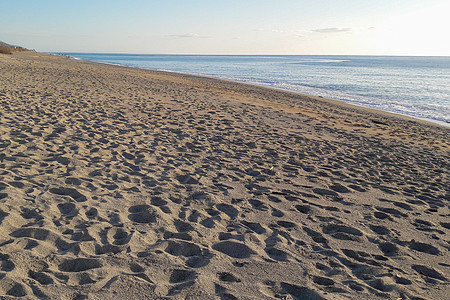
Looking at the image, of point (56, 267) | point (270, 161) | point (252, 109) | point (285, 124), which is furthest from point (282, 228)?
point (252, 109)

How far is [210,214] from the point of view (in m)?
3.97

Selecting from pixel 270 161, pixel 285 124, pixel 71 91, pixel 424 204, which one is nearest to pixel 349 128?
pixel 285 124

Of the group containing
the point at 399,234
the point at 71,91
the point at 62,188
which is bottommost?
the point at 399,234

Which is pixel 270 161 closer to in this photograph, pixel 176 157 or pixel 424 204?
pixel 176 157

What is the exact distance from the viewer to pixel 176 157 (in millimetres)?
6016

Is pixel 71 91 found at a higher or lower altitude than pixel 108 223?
higher

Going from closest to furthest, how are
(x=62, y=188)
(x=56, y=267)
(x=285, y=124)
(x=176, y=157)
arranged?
1. (x=56, y=267)
2. (x=62, y=188)
3. (x=176, y=157)
4. (x=285, y=124)

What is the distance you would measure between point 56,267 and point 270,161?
413 centimetres

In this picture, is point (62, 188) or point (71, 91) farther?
point (71, 91)

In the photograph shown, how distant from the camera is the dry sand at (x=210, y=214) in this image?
8.95 ft

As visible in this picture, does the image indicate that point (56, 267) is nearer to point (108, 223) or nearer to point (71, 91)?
point (108, 223)

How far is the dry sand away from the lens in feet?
8.95

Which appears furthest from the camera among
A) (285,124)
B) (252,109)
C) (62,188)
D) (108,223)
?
(252,109)

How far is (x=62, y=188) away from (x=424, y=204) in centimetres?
463
